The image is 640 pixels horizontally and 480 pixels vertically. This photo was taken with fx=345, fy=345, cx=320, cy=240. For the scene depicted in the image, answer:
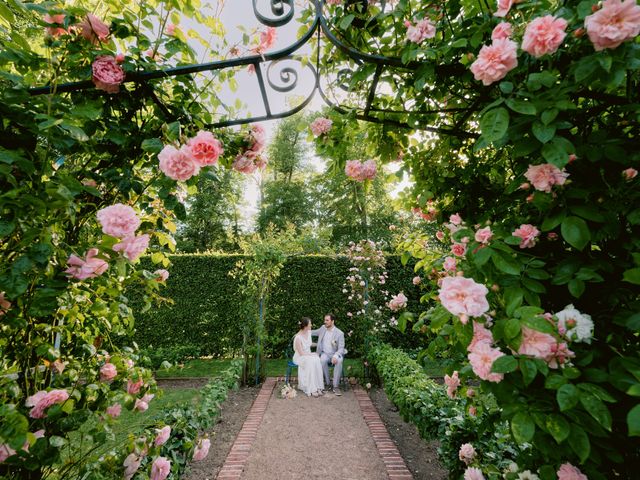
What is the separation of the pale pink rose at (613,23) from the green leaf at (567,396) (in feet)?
3.02

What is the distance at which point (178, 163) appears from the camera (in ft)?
4.10

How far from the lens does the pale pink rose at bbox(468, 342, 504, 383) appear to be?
1.05 meters

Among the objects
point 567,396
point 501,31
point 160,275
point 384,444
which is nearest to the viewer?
point 567,396

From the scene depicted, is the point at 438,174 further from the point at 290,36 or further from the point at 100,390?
the point at 100,390

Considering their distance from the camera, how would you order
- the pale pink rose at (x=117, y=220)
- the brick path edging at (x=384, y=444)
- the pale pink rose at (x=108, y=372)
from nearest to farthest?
the pale pink rose at (x=117, y=220) → the pale pink rose at (x=108, y=372) → the brick path edging at (x=384, y=444)

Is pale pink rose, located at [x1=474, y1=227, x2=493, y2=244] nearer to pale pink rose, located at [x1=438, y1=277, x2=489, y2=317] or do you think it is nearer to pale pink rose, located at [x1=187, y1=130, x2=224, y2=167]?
pale pink rose, located at [x1=438, y1=277, x2=489, y2=317]

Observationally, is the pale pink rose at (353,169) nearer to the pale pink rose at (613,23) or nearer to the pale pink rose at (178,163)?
the pale pink rose at (178,163)

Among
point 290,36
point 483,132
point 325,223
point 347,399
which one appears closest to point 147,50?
point 290,36

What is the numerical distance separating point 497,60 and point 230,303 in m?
8.15

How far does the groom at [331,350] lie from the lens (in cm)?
620

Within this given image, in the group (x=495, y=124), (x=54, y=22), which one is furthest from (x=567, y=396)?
(x=54, y=22)

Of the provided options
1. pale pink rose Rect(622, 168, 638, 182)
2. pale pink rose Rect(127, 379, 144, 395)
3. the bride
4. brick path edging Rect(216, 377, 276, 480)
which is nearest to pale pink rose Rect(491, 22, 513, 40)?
pale pink rose Rect(622, 168, 638, 182)

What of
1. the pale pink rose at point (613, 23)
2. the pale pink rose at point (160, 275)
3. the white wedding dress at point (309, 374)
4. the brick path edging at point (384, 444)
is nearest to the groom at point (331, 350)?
the white wedding dress at point (309, 374)

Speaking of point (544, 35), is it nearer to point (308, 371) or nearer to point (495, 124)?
point (495, 124)
